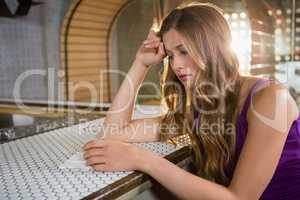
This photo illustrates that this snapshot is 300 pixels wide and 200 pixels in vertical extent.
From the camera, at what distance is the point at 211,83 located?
1.12 metres

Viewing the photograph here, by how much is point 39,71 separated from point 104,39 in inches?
39.5

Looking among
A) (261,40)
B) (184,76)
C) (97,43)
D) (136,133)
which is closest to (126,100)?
(136,133)

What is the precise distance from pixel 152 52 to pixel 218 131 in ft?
1.56

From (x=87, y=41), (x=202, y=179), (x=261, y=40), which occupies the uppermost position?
(x=87, y=41)

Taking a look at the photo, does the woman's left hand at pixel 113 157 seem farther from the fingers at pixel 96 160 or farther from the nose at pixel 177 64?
the nose at pixel 177 64

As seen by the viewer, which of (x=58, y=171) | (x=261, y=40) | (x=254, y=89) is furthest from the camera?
(x=261, y=40)

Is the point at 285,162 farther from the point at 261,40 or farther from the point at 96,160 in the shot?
the point at 261,40

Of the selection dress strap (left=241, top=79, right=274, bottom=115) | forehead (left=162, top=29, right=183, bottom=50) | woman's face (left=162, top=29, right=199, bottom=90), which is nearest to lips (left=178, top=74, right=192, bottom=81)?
woman's face (left=162, top=29, right=199, bottom=90)

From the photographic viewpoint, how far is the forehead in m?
1.12

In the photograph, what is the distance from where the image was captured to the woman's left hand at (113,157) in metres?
0.91

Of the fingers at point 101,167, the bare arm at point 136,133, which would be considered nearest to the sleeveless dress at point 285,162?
the bare arm at point 136,133

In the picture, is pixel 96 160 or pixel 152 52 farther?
pixel 152 52

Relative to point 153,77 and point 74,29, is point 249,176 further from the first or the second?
point 74,29

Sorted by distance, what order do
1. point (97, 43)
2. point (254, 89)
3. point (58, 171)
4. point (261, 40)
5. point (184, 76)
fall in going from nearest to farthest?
point (58, 171) < point (254, 89) < point (184, 76) < point (261, 40) < point (97, 43)
